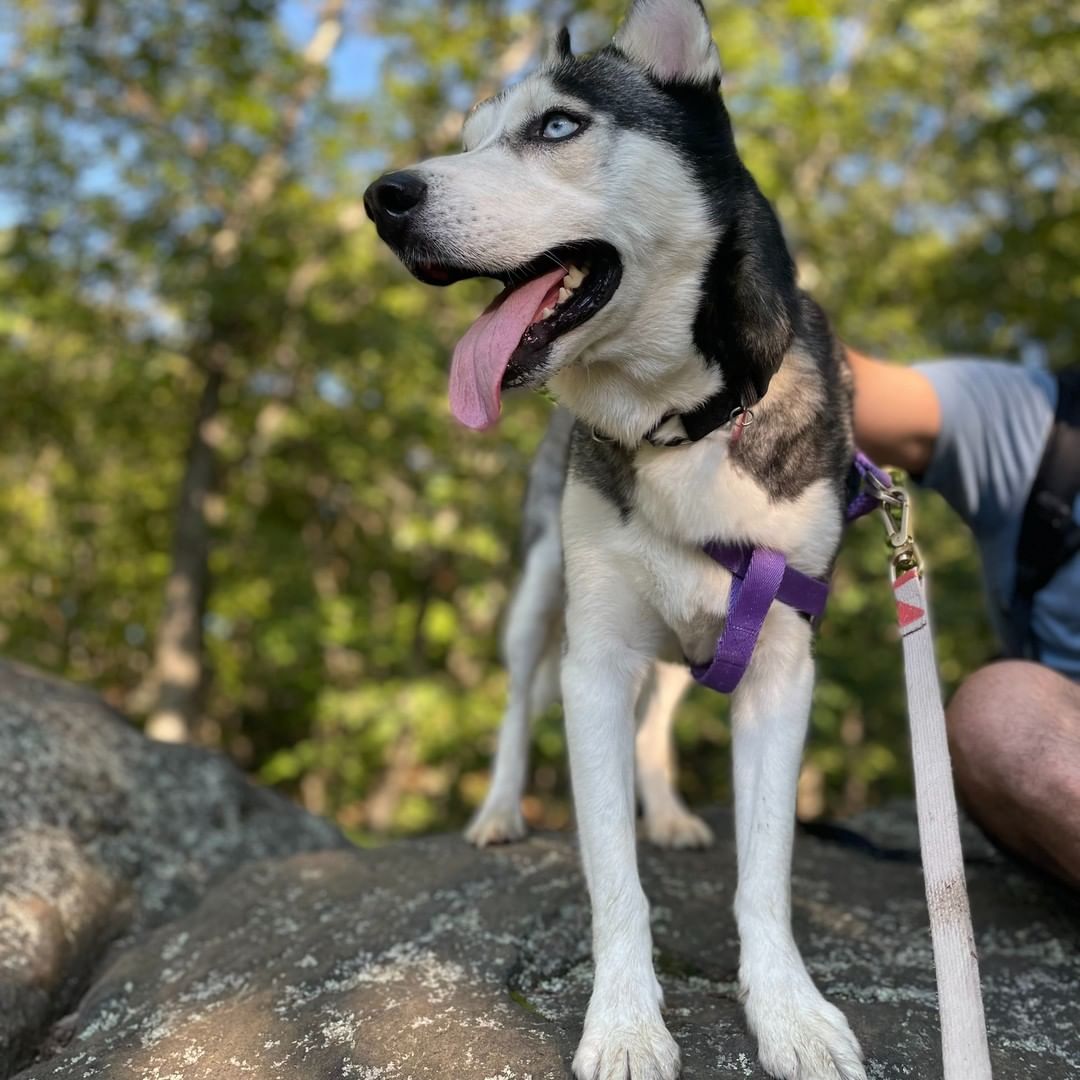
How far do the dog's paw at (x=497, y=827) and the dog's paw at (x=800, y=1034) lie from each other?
134 centimetres

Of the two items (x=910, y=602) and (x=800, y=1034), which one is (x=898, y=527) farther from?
(x=800, y=1034)

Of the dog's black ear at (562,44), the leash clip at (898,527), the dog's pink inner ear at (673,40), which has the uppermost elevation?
the dog's black ear at (562,44)

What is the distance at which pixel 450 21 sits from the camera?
9133 mm

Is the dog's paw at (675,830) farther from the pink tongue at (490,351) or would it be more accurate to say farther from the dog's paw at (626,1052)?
the pink tongue at (490,351)

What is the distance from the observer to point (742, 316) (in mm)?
2180

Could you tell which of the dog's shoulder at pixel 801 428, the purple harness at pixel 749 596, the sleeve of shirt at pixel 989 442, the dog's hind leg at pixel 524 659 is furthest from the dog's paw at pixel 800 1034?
the sleeve of shirt at pixel 989 442

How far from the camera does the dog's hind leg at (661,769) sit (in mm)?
3293

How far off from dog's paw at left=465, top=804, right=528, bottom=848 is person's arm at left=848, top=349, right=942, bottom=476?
157 cm

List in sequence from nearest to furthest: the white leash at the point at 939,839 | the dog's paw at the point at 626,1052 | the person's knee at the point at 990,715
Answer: the white leash at the point at 939,839 < the dog's paw at the point at 626,1052 < the person's knee at the point at 990,715

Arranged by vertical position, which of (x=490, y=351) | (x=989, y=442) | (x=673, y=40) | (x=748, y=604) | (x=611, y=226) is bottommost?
(x=748, y=604)

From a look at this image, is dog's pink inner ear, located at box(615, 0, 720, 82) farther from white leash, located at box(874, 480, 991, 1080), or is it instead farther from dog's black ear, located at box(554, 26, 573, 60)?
white leash, located at box(874, 480, 991, 1080)

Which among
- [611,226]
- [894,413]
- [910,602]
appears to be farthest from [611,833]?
[894,413]

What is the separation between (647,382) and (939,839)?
105 centimetres

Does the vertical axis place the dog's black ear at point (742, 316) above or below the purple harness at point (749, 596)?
above
